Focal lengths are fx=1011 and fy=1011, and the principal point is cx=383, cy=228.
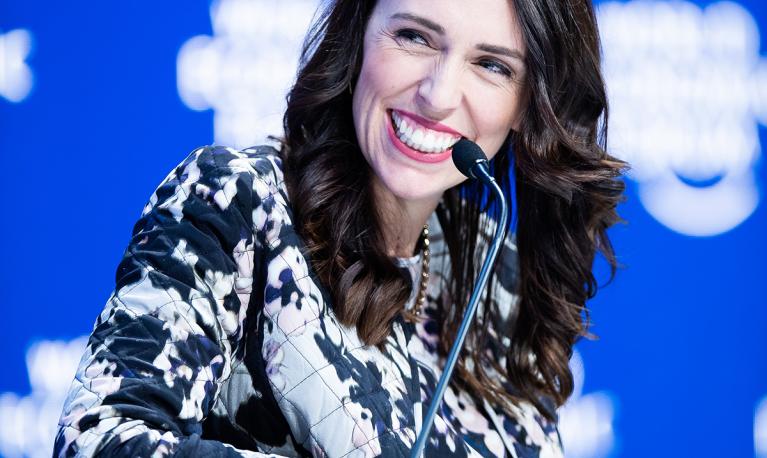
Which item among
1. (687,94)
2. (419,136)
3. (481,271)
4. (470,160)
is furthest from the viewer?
(687,94)

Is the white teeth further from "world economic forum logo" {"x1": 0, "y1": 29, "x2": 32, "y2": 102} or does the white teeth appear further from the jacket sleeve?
"world economic forum logo" {"x1": 0, "y1": 29, "x2": 32, "y2": 102}

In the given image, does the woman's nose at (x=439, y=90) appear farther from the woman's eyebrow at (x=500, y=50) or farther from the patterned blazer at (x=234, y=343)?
the patterned blazer at (x=234, y=343)

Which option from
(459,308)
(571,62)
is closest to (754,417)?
(459,308)

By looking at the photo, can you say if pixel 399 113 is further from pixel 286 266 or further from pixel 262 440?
pixel 262 440

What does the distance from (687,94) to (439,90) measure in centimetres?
103

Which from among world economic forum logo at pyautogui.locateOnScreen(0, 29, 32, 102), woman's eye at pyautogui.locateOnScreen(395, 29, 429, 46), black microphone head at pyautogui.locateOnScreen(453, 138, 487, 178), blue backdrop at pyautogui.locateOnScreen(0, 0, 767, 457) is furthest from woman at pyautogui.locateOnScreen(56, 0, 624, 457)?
world economic forum logo at pyautogui.locateOnScreen(0, 29, 32, 102)

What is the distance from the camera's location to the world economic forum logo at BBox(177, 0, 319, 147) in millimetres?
1952

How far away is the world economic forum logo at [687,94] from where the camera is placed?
2111 millimetres

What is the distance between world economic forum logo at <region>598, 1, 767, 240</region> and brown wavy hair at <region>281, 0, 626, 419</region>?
0.52 metres

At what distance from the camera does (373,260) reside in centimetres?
133

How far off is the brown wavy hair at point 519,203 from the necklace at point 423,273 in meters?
0.05

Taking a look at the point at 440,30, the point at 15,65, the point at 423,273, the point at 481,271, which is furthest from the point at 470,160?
the point at 15,65

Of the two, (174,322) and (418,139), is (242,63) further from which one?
(174,322)

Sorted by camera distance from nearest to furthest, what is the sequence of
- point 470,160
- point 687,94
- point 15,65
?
point 470,160, point 15,65, point 687,94
